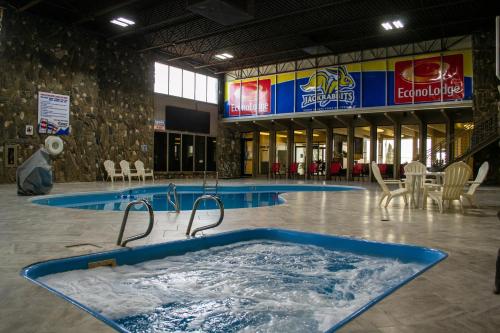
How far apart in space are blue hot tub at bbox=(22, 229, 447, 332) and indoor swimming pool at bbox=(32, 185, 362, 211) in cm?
379

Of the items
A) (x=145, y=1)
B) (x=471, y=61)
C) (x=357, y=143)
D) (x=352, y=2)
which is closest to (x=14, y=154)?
(x=145, y=1)

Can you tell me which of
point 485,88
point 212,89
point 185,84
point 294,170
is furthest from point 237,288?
point 212,89

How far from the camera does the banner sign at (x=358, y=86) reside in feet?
46.5

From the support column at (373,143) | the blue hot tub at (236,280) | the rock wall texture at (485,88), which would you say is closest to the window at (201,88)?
the support column at (373,143)

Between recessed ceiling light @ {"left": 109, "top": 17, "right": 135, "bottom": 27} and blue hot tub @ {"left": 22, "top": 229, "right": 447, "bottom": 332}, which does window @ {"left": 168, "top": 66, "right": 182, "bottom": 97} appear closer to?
recessed ceiling light @ {"left": 109, "top": 17, "right": 135, "bottom": 27}

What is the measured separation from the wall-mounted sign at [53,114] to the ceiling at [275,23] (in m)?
2.63

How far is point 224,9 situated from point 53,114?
23.4 feet

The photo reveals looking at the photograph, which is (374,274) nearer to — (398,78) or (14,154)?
(14,154)

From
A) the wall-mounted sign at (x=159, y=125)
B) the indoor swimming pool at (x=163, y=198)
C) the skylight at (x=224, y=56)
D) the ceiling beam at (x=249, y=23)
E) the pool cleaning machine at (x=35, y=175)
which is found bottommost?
the indoor swimming pool at (x=163, y=198)

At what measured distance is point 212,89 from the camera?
64.2 ft

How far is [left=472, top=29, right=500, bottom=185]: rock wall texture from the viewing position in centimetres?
1320

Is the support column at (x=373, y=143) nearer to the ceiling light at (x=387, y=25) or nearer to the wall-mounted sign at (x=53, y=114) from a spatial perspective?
the ceiling light at (x=387, y=25)

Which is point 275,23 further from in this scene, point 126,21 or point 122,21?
point 122,21

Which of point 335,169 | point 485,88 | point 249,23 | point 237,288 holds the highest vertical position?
point 249,23
